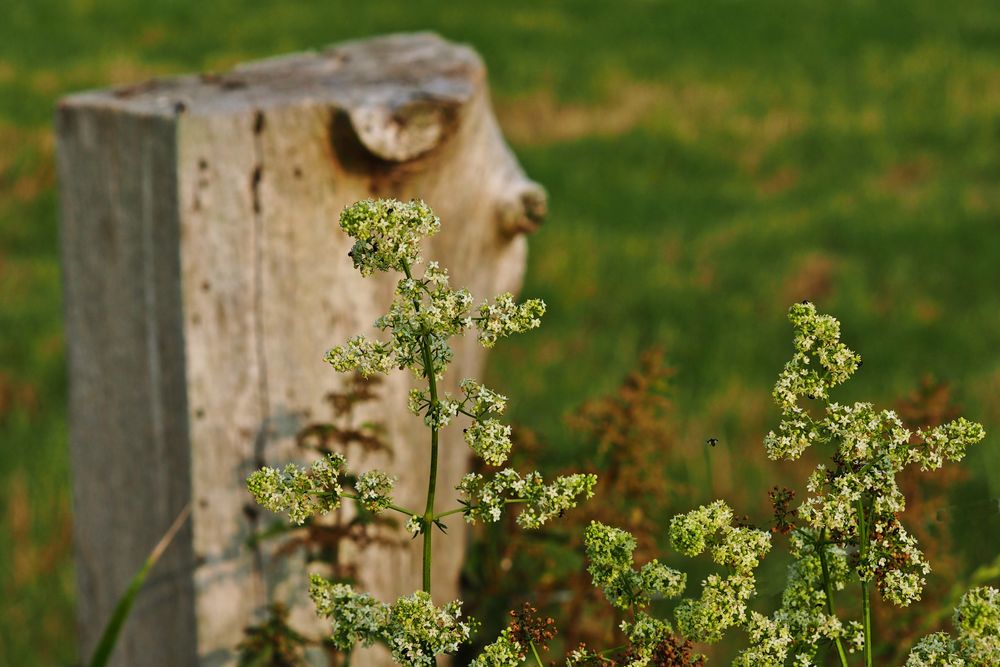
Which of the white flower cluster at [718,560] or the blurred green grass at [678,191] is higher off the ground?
the white flower cluster at [718,560]

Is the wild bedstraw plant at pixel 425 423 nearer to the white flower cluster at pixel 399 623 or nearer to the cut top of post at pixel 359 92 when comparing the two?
the white flower cluster at pixel 399 623

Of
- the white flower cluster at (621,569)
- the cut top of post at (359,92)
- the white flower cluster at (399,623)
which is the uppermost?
the cut top of post at (359,92)

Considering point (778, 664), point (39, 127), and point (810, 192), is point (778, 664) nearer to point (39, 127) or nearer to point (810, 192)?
point (810, 192)

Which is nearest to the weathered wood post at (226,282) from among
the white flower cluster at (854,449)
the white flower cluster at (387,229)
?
the white flower cluster at (387,229)

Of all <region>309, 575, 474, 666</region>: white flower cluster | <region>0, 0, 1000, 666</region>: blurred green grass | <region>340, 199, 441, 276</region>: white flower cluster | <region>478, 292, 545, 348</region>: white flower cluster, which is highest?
<region>340, 199, 441, 276</region>: white flower cluster

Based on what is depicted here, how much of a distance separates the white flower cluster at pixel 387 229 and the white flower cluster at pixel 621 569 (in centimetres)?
29

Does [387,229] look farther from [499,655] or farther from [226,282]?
[226,282]

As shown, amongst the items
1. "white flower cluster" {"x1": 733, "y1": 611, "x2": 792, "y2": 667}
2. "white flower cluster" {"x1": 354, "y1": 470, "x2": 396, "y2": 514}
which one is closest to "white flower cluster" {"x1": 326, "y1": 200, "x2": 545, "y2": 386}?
"white flower cluster" {"x1": 354, "y1": 470, "x2": 396, "y2": 514}

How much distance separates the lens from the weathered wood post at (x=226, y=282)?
275cm

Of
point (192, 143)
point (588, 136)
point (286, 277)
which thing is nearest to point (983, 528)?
point (286, 277)

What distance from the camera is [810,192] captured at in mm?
8664

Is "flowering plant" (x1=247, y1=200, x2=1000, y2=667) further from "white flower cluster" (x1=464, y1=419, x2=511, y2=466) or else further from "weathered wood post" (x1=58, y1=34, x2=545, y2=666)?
"weathered wood post" (x1=58, y1=34, x2=545, y2=666)

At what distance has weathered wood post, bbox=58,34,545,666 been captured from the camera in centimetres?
275

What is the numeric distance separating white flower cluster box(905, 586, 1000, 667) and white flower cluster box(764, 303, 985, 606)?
1.7 inches
